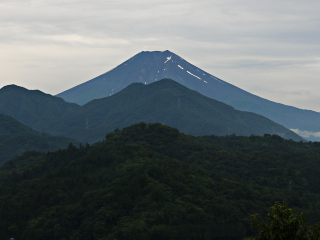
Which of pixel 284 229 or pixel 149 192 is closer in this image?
pixel 284 229

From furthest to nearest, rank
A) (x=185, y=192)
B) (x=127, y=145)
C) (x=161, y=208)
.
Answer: (x=127, y=145), (x=185, y=192), (x=161, y=208)

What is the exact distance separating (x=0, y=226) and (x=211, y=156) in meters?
59.5

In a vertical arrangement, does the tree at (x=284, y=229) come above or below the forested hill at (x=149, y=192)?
above

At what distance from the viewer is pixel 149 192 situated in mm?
89500

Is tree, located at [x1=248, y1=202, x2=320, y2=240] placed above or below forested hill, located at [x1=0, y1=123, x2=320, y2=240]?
above

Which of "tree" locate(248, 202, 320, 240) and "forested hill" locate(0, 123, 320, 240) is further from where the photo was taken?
"forested hill" locate(0, 123, 320, 240)

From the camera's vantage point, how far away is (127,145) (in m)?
123

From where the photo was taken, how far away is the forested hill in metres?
80.8

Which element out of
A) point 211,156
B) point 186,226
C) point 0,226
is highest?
point 211,156

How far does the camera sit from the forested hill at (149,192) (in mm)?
80812

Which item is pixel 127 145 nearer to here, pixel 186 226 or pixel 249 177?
pixel 249 177

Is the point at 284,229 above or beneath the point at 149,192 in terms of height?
above

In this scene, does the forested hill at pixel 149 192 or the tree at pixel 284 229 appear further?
the forested hill at pixel 149 192

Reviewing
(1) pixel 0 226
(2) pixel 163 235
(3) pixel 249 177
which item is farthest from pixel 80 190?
(3) pixel 249 177
